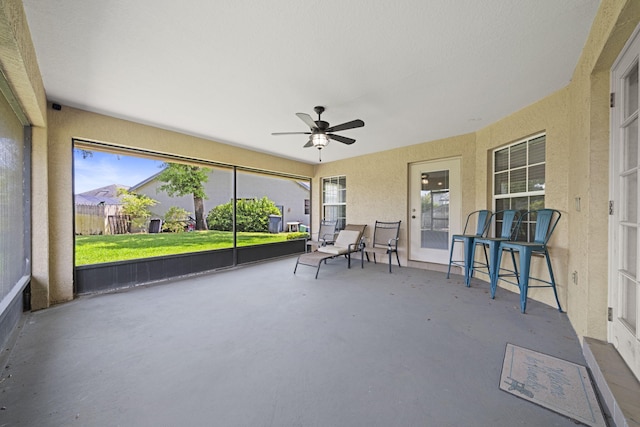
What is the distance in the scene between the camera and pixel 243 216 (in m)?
8.20

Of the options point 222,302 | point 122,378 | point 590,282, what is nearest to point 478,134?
point 590,282

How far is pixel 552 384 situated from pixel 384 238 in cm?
365

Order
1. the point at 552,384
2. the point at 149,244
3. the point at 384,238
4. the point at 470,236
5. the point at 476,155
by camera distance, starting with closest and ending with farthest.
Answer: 1. the point at 552,384
2. the point at 470,236
3. the point at 476,155
4. the point at 384,238
5. the point at 149,244

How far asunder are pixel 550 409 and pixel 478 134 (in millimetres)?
3863

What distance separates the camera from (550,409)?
4.23 ft

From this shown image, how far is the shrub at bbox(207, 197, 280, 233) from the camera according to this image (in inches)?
323

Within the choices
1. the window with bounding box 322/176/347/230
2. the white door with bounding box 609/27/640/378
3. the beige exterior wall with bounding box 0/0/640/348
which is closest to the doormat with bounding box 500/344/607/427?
the white door with bounding box 609/27/640/378

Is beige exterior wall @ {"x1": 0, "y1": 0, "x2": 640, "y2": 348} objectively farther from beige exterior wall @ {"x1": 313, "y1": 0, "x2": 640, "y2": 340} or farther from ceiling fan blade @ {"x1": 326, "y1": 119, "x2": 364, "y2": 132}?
ceiling fan blade @ {"x1": 326, "y1": 119, "x2": 364, "y2": 132}

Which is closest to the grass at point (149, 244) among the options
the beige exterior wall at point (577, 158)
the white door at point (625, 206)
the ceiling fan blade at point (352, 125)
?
the ceiling fan blade at point (352, 125)

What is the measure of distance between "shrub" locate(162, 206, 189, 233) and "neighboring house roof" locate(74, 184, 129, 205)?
1361 millimetres

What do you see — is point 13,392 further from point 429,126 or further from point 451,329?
point 429,126

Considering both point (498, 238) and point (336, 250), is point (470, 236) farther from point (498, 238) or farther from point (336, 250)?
point (336, 250)

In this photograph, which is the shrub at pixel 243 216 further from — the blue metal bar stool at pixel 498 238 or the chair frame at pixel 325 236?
the blue metal bar stool at pixel 498 238

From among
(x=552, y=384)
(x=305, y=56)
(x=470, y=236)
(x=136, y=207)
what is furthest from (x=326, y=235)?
(x=136, y=207)
